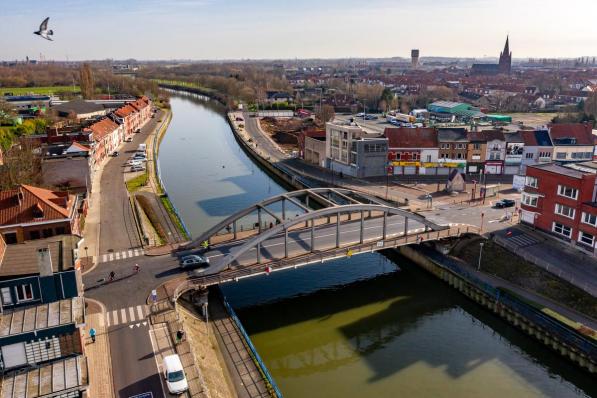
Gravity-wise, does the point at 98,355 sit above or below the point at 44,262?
below

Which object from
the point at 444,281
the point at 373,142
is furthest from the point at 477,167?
the point at 444,281

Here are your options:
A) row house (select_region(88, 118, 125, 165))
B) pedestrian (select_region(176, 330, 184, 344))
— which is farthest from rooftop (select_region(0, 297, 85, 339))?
row house (select_region(88, 118, 125, 165))

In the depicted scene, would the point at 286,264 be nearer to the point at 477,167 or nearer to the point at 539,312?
the point at 539,312

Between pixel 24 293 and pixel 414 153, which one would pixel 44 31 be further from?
pixel 414 153

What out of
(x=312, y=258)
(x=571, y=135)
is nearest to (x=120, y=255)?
(x=312, y=258)

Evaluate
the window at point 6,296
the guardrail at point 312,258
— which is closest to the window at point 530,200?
the guardrail at point 312,258

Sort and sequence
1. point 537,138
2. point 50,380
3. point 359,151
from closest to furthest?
1. point 50,380
2. point 537,138
3. point 359,151

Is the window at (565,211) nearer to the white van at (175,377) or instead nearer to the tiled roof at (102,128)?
the white van at (175,377)
